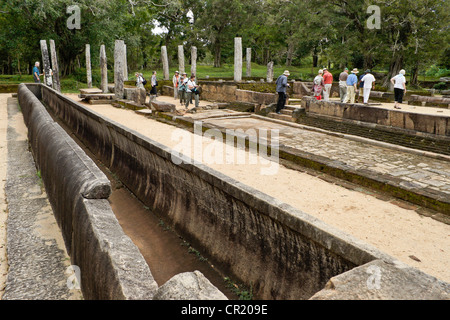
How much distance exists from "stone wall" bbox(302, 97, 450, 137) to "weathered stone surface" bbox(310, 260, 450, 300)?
7.45 metres

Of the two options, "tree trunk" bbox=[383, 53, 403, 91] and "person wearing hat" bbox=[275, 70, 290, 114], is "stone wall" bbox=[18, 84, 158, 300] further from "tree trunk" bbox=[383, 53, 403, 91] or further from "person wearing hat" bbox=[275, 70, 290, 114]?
"tree trunk" bbox=[383, 53, 403, 91]

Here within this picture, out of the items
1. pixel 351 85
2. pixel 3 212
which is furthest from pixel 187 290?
pixel 351 85

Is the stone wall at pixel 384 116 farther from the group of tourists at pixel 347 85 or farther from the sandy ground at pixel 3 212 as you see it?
the sandy ground at pixel 3 212

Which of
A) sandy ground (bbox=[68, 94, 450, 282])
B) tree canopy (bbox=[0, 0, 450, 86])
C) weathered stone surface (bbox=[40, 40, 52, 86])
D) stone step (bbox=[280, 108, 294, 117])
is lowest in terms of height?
sandy ground (bbox=[68, 94, 450, 282])

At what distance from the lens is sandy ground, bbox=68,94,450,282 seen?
155 inches

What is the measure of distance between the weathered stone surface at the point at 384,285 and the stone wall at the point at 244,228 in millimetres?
172

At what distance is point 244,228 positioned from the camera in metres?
3.53

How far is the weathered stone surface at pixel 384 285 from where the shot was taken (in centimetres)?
184

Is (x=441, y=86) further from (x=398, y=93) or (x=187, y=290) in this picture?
(x=187, y=290)

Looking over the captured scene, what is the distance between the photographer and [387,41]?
26531 millimetres

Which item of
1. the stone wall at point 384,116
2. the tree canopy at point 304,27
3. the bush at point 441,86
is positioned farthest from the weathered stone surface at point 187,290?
the bush at point 441,86

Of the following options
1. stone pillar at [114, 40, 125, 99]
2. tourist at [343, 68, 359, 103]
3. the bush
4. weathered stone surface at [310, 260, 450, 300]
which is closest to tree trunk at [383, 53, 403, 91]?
the bush

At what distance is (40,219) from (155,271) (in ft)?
4.89

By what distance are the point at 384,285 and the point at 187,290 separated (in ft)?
3.55
